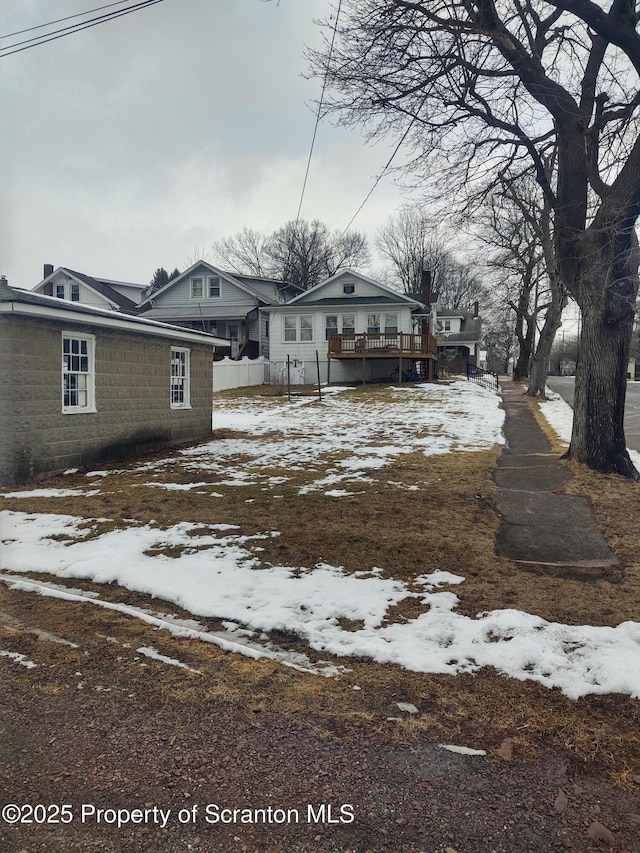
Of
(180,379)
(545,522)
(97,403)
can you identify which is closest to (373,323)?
(180,379)

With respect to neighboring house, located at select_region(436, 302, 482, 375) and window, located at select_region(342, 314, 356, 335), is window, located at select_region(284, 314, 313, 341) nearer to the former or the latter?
window, located at select_region(342, 314, 356, 335)

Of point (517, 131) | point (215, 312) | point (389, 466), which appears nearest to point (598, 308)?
point (517, 131)

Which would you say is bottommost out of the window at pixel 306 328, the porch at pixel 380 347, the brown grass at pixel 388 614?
the brown grass at pixel 388 614

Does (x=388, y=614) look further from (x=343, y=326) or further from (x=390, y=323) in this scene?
(x=343, y=326)

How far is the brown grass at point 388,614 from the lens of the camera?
278 centimetres

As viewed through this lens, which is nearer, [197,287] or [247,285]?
[197,287]

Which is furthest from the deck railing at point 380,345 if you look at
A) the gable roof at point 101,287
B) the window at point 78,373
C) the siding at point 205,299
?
the window at point 78,373

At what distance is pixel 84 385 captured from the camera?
1002 centimetres

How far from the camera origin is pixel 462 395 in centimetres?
2381

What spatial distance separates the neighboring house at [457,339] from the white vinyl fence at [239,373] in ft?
53.3

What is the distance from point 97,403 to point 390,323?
66.5 feet

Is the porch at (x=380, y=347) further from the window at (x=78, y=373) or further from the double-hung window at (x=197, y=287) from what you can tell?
the window at (x=78, y=373)

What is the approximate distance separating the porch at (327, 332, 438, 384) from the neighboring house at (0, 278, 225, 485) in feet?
44.7

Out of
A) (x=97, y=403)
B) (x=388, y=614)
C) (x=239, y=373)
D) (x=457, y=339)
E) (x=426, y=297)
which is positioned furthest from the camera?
(x=457, y=339)
